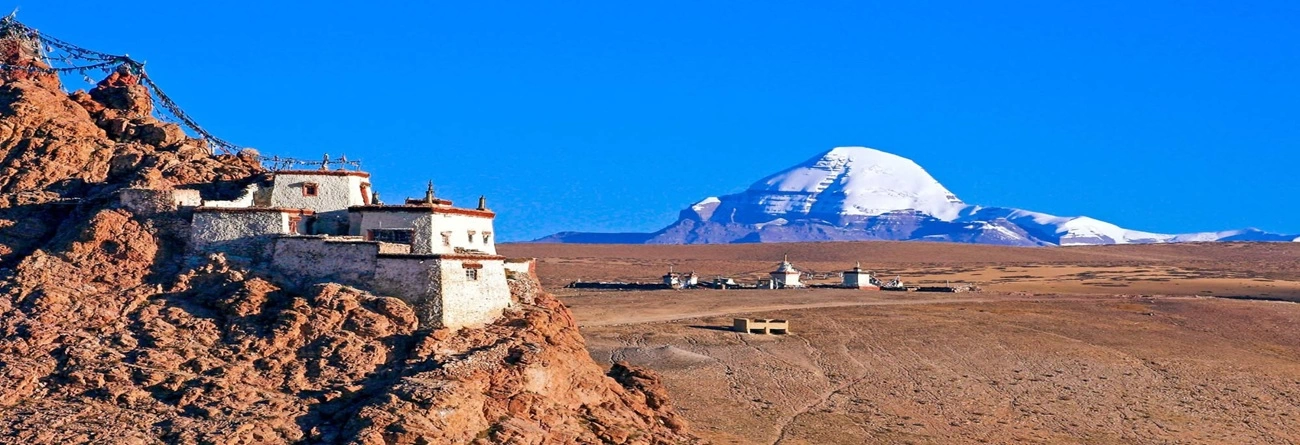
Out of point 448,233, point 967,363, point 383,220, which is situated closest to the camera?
point 383,220

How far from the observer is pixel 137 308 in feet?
83.1

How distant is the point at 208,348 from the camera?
24.2m

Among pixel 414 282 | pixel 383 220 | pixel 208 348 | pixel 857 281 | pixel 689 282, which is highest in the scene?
pixel 689 282

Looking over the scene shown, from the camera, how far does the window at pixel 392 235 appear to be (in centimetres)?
2762

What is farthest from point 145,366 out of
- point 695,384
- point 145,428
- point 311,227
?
point 695,384

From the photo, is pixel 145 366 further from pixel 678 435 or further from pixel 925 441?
pixel 925 441

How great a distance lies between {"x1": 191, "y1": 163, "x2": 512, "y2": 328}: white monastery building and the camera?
1035 inches

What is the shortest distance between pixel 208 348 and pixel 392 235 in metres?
4.83

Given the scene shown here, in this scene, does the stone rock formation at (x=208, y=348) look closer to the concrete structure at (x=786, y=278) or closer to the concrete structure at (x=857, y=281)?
the concrete structure at (x=857, y=281)

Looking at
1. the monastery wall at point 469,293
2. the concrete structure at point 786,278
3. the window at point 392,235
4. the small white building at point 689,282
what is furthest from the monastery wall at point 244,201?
the concrete structure at point 786,278

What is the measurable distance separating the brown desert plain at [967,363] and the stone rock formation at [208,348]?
601 centimetres

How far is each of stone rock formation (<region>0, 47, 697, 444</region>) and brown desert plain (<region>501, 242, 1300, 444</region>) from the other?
601 centimetres

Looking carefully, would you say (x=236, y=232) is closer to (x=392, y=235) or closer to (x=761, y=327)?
(x=392, y=235)

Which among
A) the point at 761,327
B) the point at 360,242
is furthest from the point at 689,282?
the point at 360,242
